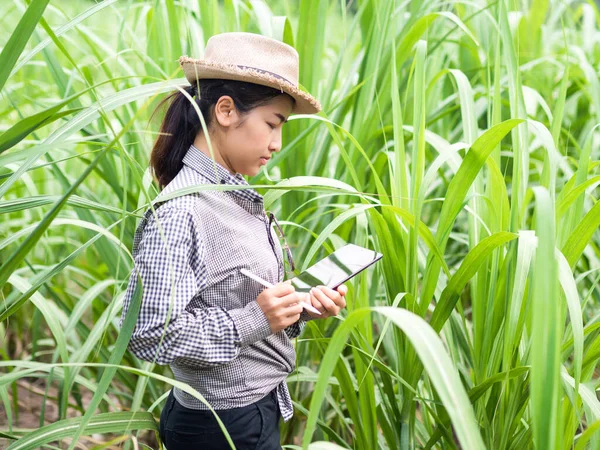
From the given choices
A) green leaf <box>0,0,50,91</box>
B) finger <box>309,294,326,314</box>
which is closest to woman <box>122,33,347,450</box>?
finger <box>309,294,326,314</box>

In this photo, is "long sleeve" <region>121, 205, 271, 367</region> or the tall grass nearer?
the tall grass

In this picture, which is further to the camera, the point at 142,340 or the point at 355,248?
the point at 355,248

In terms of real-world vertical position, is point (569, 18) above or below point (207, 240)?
above

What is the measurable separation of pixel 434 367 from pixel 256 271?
43 cm

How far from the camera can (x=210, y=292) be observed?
99 centimetres

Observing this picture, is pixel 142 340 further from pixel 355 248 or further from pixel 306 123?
pixel 306 123

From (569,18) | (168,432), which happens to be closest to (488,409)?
(168,432)


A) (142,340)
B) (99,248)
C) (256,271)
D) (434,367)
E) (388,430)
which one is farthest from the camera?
(99,248)

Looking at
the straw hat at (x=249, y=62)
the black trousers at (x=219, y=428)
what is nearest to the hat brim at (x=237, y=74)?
the straw hat at (x=249, y=62)

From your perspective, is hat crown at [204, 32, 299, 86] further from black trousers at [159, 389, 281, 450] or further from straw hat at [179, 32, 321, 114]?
black trousers at [159, 389, 281, 450]

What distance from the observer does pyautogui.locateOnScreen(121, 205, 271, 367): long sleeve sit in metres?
0.91

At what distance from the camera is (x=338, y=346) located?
2.25ft

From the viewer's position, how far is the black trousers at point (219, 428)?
1011mm

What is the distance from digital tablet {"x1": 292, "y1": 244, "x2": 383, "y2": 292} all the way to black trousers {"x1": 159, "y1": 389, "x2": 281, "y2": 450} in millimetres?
A: 185
